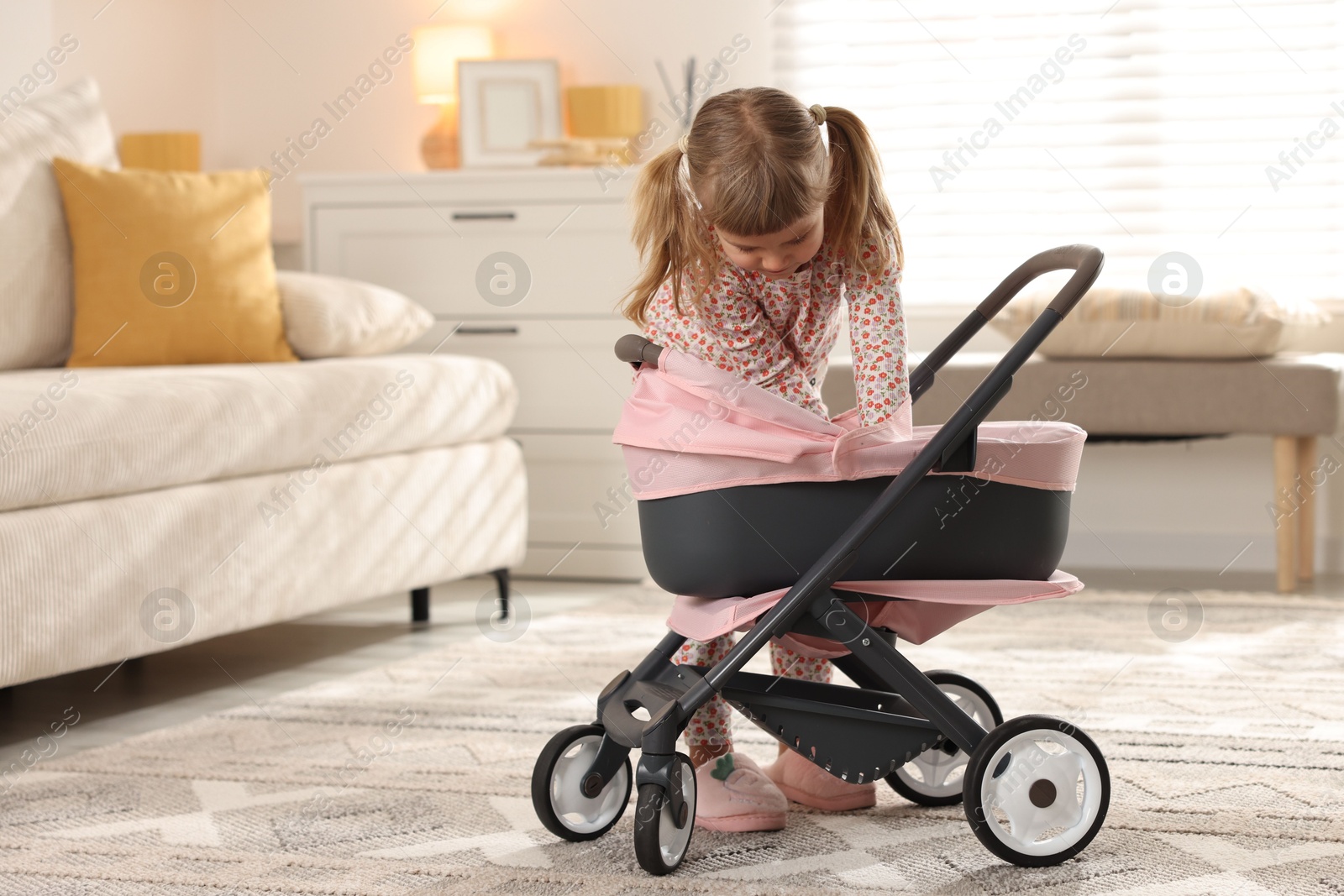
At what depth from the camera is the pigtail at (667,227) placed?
1.28 metres

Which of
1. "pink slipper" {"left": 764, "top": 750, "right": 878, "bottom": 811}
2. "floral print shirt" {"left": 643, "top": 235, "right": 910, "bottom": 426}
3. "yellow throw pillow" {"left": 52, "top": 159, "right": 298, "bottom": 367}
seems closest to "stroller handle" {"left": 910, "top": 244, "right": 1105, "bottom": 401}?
"floral print shirt" {"left": 643, "top": 235, "right": 910, "bottom": 426}

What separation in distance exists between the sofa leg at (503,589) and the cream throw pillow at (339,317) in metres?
0.49

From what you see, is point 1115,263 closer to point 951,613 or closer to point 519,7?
point 519,7

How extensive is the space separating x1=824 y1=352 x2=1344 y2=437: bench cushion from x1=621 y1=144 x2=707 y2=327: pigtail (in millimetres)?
1540

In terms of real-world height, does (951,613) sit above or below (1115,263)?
below

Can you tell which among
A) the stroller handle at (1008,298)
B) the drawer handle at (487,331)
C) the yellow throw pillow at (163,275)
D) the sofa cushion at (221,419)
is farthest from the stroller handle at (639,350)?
the drawer handle at (487,331)

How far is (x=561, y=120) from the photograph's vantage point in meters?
3.44

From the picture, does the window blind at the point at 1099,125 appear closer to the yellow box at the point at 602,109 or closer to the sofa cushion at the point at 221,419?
the yellow box at the point at 602,109

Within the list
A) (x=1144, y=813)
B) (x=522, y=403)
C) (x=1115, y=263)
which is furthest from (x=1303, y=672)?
(x=522, y=403)

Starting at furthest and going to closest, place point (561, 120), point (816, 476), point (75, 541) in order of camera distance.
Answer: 1. point (561, 120)
2. point (75, 541)
3. point (816, 476)

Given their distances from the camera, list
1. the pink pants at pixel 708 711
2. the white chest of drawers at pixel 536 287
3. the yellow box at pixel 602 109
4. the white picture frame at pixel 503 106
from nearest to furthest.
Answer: the pink pants at pixel 708 711, the white chest of drawers at pixel 536 287, the yellow box at pixel 602 109, the white picture frame at pixel 503 106

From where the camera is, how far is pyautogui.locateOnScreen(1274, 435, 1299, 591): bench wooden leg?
274 centimetres

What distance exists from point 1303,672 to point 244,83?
3.02 metres

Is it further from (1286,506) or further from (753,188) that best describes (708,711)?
(1286,506)
